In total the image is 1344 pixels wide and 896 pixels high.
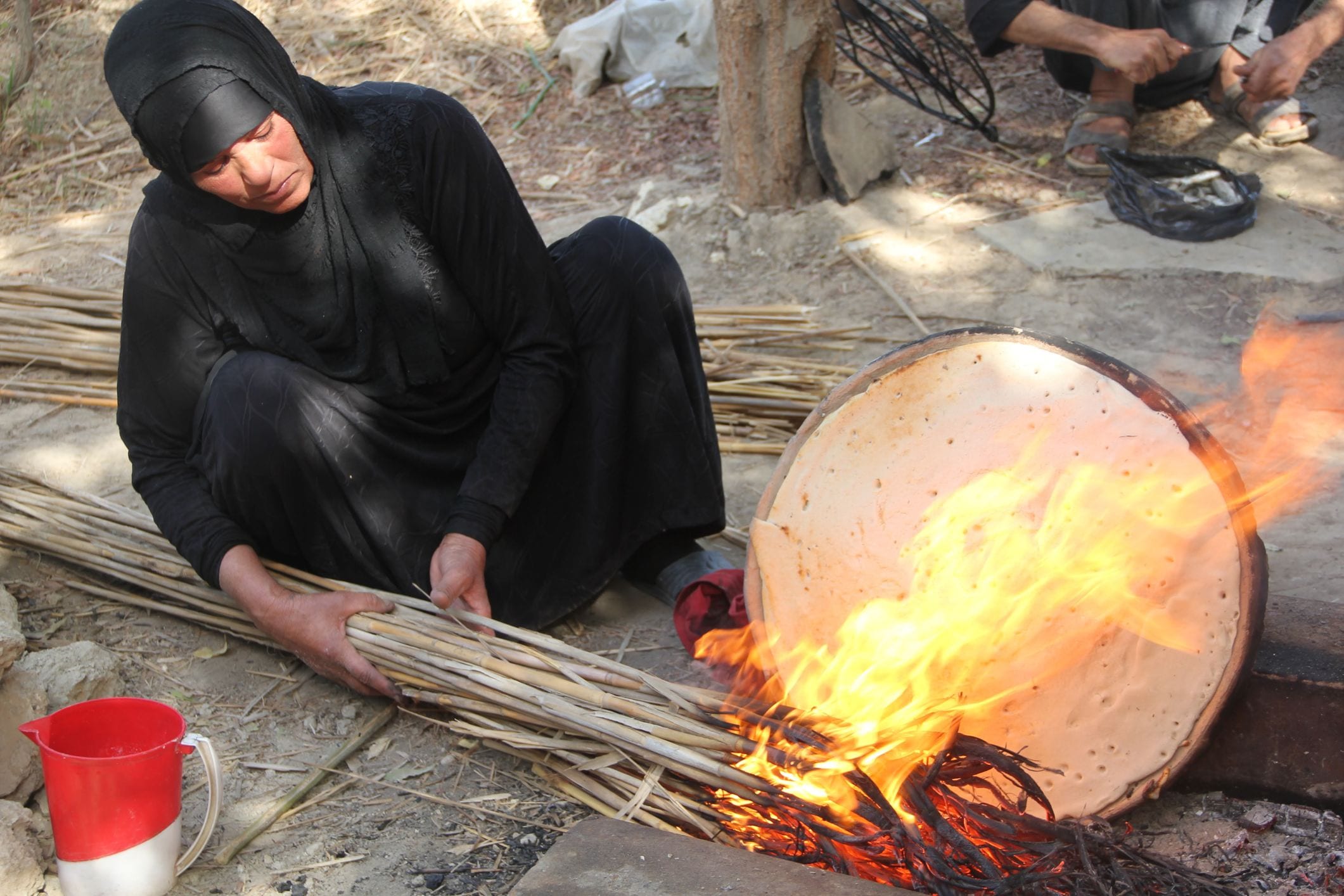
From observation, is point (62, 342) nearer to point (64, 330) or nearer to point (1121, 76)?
point (64, 330)

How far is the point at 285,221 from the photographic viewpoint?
212 centimetres

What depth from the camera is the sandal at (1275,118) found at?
4.42m

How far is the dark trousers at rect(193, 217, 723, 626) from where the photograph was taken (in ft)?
7.33

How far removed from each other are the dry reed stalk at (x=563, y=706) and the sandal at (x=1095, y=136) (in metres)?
3.16

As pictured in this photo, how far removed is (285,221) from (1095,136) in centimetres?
335

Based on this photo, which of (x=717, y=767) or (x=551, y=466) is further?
(x=551, y=466)

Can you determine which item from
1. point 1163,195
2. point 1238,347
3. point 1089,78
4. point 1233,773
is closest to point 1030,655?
point 1233,773

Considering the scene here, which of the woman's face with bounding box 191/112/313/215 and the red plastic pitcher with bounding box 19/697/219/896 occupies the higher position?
the woman's face with bounding box 191/112/313/215

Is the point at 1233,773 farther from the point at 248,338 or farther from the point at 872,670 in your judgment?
the point at 248,338

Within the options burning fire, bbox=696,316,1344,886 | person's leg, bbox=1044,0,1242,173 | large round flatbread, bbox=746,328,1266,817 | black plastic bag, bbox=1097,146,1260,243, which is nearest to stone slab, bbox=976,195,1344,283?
black plastic bag, bbox=1097,146,1260,243

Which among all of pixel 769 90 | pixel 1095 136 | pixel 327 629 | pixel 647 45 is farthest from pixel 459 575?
pixel 647 45

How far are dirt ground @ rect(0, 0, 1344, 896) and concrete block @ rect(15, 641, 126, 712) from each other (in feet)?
0.31

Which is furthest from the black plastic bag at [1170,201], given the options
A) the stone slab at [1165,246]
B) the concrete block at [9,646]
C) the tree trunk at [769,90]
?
the concrete block at [9,646]

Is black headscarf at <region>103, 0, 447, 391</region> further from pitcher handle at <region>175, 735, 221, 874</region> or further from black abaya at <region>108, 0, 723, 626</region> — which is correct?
pitcher handle at <region>175, 735, 221, 874</region>
